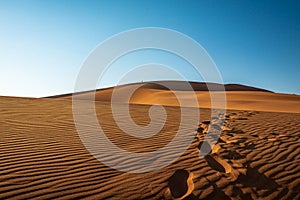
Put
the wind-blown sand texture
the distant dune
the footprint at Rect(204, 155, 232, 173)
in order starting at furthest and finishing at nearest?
the distant dune
the footprint at Rect(204, 155, 232, 173)
the wind-blown sand texture

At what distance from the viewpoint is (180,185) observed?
3717 mm

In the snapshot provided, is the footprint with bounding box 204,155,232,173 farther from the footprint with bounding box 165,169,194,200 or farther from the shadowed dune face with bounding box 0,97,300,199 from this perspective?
the footprint with bounding box 165,169,194,200

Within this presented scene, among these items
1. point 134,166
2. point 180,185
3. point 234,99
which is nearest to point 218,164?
point 180,185

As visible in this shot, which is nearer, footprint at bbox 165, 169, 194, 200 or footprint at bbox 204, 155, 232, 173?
footprint at bbox 165, 169, 194, 200

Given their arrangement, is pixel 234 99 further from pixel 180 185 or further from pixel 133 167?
pixel 180 185

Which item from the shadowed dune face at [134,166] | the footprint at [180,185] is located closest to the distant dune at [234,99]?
the shadowed dune face at [134,166]

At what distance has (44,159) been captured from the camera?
14.2 feet

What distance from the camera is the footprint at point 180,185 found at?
11.3ft

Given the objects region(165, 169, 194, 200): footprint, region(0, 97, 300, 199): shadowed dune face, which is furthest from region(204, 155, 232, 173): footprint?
region(165, 169, 194, 200): footprint

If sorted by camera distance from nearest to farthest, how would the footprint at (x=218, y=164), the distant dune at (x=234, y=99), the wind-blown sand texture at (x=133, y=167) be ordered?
the wind-blown sand texture at (x=133, y=167), the footprint at (x=218, y=164), the distant dune at (x=234, y=99)

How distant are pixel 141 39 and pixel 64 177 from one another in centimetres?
670

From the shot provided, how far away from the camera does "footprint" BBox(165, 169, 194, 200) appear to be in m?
3.43

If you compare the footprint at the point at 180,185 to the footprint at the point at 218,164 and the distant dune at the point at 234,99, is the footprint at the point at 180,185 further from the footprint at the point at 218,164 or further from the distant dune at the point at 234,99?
the distant dune at the point at 234,99

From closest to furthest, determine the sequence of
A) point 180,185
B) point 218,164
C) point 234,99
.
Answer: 1. point 180,185
2. point 218,164
3. point 234,99
